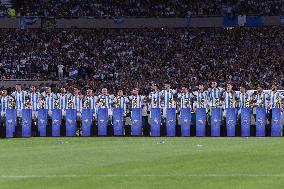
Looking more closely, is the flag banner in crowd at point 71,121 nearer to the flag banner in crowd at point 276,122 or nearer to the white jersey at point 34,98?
the white jersey at point 34,98

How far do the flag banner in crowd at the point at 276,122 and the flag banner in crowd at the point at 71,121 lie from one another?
7.15 meters

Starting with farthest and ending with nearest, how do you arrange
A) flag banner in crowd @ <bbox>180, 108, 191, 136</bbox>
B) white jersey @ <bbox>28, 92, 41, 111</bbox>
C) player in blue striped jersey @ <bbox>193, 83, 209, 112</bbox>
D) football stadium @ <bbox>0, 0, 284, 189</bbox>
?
white jersey @ <bbox>28, 92, 41, 111</bbox> < player in blue striped jersey @ <bbox>193, 83, 209, 112</bbox> < flag banner in crowd @ <bbox>180, 108, 191, 136</bbox> < football stadium @ <bbox>0, 0, 284, 189</bbox>

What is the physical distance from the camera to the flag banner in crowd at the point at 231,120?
33.6 meters

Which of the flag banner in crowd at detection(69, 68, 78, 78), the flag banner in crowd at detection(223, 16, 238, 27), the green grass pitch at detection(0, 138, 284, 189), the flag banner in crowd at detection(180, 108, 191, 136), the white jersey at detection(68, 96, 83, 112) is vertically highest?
the flag banner in crowd at detection(223, 16, 238, 27)

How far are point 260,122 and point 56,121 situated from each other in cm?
740

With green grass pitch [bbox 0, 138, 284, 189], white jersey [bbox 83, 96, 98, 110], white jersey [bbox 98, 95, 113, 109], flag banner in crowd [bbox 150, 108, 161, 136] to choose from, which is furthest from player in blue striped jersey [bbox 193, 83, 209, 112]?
green grass pitch [bbox 0, 138, 284, 189]

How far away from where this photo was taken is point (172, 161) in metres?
22.0

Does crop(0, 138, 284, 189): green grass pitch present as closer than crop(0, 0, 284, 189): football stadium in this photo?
Yes

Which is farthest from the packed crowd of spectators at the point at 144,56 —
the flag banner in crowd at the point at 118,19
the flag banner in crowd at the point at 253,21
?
the flag banner in crowd at the point at 118,19

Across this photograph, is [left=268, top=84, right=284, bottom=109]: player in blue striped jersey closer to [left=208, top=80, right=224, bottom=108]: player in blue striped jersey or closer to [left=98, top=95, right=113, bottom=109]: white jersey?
[left=208, top=80, right=224, bottom=108]: player in blue striped jersey

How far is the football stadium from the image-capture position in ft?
66.0

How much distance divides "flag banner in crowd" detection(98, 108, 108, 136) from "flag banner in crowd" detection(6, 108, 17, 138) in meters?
3.07

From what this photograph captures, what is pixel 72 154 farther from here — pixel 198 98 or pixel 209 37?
pixel 209 37

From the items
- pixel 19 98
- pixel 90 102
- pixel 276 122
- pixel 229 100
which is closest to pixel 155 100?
pixel 90 102
